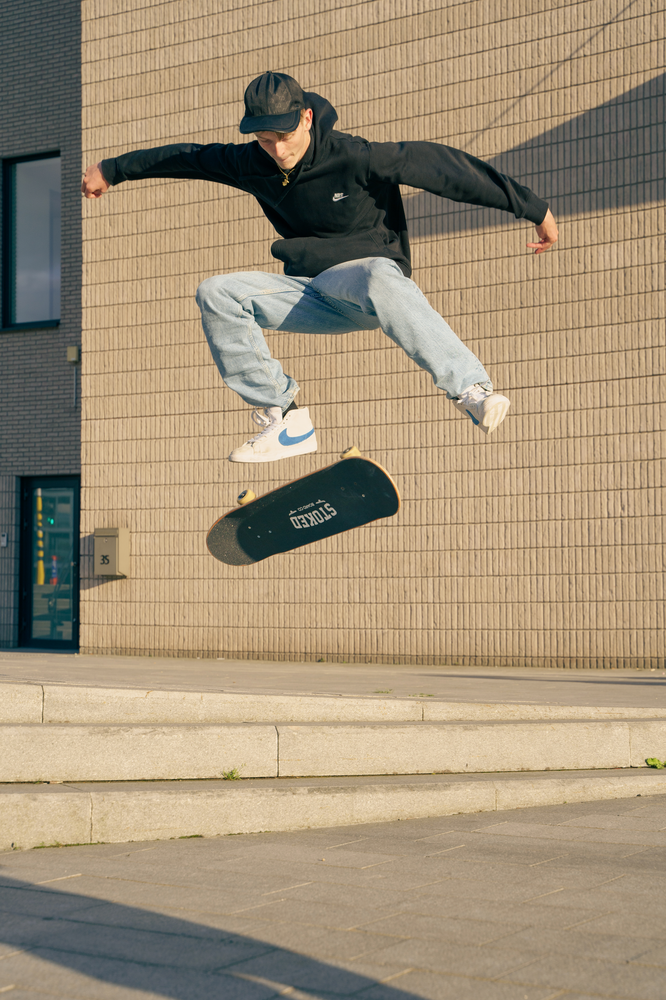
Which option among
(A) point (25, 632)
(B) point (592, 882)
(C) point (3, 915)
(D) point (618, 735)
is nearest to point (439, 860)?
(B) point (592, 882)

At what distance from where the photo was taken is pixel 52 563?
1527 centimetres

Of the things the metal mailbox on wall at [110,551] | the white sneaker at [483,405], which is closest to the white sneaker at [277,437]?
the white sneaker at [483,405]

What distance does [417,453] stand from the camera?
11.5 metres

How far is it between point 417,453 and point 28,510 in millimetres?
7243

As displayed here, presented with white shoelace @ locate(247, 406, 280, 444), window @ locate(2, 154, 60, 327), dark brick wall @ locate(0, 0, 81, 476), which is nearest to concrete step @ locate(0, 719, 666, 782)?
white shoelace @ locate(247, 406, 280, 444)

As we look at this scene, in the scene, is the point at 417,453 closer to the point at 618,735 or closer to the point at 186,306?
the point at 186,306

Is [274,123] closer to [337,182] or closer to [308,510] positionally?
[337,182]

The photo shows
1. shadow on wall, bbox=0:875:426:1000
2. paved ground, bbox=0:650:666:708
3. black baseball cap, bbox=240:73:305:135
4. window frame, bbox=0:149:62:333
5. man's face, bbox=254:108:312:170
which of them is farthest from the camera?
window frame, bbox=0:149:62:333

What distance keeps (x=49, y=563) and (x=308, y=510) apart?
10240 mm

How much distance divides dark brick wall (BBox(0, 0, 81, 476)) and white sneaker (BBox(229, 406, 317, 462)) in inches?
404

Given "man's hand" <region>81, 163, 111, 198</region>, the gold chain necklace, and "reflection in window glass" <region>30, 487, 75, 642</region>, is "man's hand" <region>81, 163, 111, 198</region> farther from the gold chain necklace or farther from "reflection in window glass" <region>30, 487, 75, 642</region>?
"reflection in window glass" <region>30, 487, 75, 642</region>

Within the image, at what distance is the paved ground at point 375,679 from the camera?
7297 mm

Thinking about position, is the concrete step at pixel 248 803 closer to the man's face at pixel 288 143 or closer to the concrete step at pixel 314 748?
the concrete step at pixel 314 748

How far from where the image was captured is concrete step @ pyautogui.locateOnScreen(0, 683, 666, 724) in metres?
5.68
